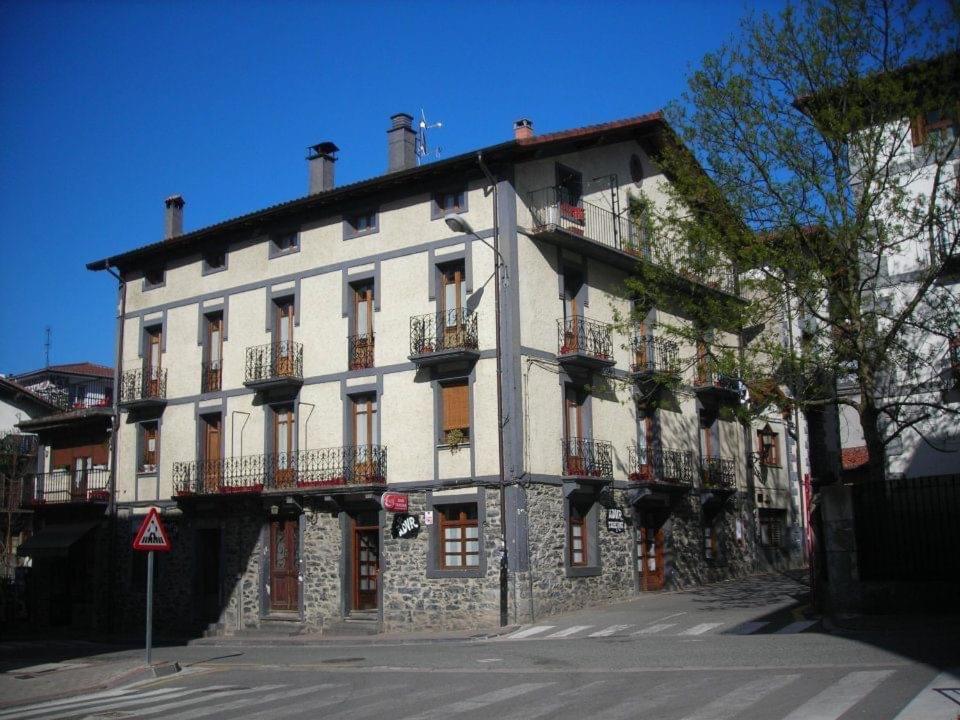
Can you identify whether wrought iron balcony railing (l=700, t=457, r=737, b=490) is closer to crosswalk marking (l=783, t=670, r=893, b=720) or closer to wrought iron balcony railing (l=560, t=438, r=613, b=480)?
wrought iron balcony railing (l=560, t=438, r=613, b=480)

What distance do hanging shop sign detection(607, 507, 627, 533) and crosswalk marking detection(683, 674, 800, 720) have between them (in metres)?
14.4

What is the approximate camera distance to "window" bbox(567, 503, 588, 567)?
82.9 feet

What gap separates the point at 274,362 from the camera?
28.3 metres

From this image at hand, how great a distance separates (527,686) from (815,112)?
41.7 ft

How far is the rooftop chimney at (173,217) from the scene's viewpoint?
114ft

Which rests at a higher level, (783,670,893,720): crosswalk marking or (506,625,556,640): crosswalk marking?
(783,670,893,720): crosswalk marking

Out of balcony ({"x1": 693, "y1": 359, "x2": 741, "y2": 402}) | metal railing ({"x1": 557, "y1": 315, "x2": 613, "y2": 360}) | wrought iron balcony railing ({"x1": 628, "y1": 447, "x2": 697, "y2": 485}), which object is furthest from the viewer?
balcony ({"x1": 693, "y1": 359, "x2": 741, "y2": 402})

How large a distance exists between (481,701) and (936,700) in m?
4.79

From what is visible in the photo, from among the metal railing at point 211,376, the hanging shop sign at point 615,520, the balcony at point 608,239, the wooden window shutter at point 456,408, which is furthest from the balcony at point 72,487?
the balcony at point 608,239

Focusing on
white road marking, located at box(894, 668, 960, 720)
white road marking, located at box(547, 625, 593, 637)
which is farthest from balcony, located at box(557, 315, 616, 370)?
white road marking, located at box(894, 668, 960, 720)

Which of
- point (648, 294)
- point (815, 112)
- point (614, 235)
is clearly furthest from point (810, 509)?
point (614, 235)

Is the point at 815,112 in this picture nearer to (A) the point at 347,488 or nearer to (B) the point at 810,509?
(B) the point at 810,509

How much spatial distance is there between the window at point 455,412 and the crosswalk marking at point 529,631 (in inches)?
193

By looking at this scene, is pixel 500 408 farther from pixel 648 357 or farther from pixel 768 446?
pixel 768 446
